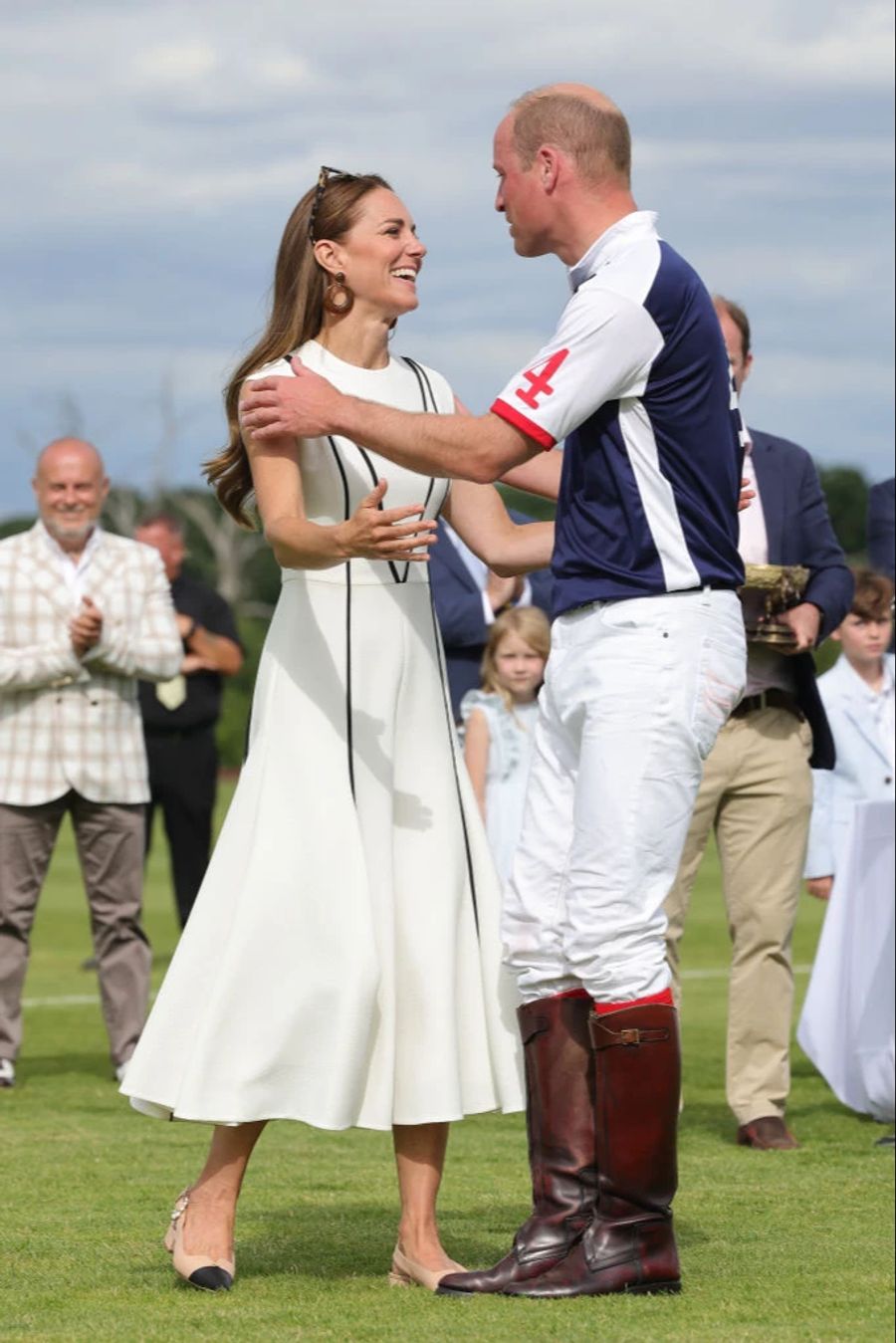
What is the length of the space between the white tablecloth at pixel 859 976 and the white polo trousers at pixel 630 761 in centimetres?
357

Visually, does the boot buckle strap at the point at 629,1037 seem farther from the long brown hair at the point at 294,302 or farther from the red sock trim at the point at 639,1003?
the long brown hair at the point at 294,302

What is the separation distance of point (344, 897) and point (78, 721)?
4891mm

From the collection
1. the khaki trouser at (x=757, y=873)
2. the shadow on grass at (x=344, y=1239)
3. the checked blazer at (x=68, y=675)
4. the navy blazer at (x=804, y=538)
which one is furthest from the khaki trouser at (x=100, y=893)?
the shadow on grass at (x=344, y=1239)

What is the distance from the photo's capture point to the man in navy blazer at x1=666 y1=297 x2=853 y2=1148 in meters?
7.71

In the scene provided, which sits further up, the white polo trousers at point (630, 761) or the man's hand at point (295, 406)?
the man's hand at point (295, 406)

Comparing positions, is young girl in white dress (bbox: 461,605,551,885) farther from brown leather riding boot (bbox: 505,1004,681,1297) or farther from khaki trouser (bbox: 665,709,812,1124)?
brown leather riding boot (bbox: 505,1004,681,1297)

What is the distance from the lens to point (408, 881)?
5.00 metres

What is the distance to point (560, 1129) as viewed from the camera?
4.90 meters

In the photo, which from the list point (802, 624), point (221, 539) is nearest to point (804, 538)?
point (802, 624)

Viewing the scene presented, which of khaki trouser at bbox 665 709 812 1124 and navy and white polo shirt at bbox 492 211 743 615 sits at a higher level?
navy and white polo shirt at bbox 492 211 743 615

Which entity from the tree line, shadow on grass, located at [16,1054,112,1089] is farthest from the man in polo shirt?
the tree line

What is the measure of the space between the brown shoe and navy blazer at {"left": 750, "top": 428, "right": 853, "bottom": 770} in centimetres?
125

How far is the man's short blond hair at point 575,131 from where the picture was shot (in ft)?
15.9

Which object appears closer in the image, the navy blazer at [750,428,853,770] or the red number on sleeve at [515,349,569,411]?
the red number on sleeve at [515,349,569,411]
